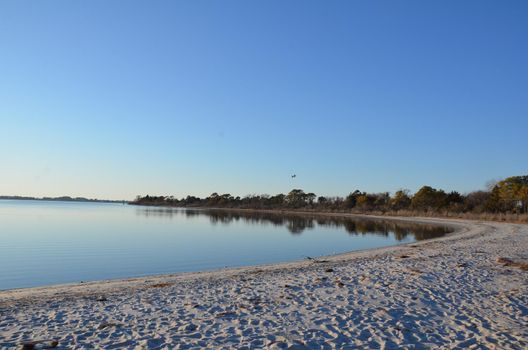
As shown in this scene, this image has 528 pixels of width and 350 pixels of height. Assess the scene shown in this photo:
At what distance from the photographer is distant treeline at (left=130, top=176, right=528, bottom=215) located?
61281 mm

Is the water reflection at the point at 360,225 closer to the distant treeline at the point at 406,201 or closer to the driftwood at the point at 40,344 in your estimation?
the distant treeline at the point at 406,201

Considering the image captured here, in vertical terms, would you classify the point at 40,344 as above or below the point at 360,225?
below

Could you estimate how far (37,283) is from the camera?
584 inches

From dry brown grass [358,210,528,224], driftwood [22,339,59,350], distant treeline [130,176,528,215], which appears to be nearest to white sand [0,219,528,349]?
driftwood [22,339,59,350]

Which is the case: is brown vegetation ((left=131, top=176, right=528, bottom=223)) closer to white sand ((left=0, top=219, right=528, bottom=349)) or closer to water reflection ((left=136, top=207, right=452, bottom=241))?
water reflection ((left=136, top=207, right=452, bottom=241))

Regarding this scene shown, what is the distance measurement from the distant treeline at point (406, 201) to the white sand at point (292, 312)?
53.3m

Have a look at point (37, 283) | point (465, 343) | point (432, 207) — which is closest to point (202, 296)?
point (465, 343)

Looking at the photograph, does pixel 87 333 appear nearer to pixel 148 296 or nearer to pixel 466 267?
pixel 148 296

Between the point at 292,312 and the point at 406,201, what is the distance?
86950mm

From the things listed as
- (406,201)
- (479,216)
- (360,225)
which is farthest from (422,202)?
(360,225)

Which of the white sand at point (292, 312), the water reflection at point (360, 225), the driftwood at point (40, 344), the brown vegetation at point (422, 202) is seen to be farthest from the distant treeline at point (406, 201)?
the driftwood at point (40, 344)

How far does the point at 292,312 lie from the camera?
820 centimetres

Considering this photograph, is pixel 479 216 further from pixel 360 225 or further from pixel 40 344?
pixel 40 344

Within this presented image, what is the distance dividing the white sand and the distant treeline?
2097 inches
